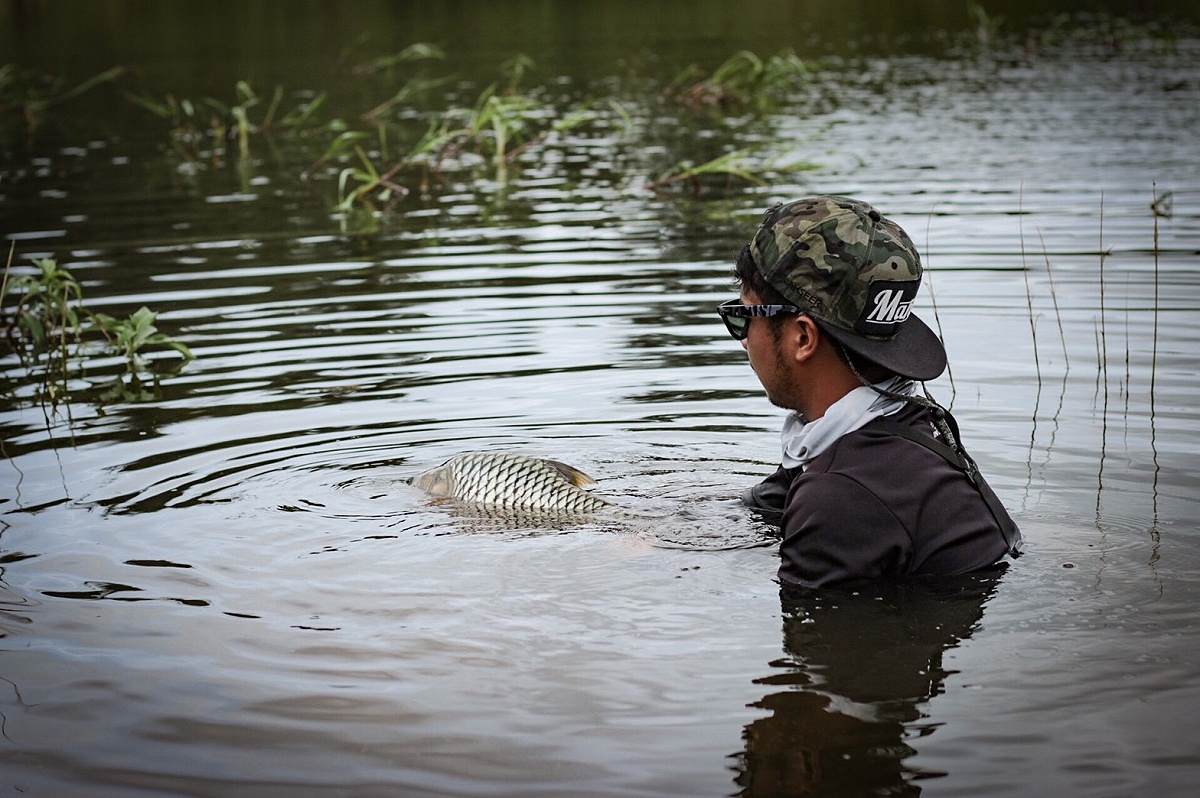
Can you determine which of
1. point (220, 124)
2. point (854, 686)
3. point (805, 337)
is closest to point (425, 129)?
point (220, 124)

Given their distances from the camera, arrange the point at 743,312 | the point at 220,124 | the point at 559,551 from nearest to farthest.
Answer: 1. the point at 743,312
2. the point at 559,551
3. the point at 220,124

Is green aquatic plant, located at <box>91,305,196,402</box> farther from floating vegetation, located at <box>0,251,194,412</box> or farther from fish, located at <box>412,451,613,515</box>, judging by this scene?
fish, located at <box>412,451,613,515</box>

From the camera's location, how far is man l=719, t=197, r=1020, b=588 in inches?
150

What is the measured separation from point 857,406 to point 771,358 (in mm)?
331

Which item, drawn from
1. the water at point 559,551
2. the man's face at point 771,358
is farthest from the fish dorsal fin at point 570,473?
the man's face at point 771,358

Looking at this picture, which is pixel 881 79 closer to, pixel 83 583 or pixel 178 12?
pixel 83 583

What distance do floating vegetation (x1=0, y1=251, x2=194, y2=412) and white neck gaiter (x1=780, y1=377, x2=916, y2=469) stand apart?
4.28m

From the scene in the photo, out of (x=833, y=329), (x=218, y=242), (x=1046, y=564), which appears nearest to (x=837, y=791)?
(x=833, y=329)

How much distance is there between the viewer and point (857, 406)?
398 centimetres

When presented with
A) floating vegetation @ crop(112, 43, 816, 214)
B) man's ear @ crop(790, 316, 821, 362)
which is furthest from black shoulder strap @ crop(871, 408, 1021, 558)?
floating vegetation @ crop(112, 43, 816, 214)

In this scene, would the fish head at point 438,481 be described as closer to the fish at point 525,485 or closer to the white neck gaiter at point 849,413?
the fish at point 525,485

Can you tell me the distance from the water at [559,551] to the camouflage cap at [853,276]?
2.45 ft

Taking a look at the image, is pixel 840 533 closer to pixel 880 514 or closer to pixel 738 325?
pixel 880 514

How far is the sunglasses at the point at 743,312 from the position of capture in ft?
13.3
